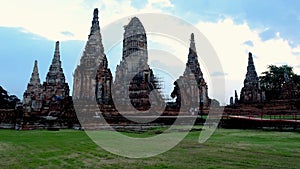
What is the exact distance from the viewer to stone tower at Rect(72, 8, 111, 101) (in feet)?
115

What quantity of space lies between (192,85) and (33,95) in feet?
76.3

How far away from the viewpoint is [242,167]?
7.15 m

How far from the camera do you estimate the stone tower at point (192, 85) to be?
4316cm

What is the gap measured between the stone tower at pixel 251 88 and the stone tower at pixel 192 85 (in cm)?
737

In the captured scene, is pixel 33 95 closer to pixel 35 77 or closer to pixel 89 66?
pixel 35 77

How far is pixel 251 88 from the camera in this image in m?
48.6

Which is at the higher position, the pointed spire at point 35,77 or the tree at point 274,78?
the tree at point 274,78

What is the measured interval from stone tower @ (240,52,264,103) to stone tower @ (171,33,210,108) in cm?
737

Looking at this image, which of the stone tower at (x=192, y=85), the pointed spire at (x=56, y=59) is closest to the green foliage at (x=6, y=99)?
the pointed spire at (x=56, y=59)

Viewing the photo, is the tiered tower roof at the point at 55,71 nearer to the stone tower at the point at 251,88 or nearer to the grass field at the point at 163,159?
the stone tower at the point at 251,88

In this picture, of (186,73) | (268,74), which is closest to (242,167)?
(186,73)

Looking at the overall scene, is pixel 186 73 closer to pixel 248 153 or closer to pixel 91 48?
pixel 91 48

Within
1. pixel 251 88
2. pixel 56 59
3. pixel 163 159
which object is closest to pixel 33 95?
pixel 56 59

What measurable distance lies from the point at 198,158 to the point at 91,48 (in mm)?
29960
